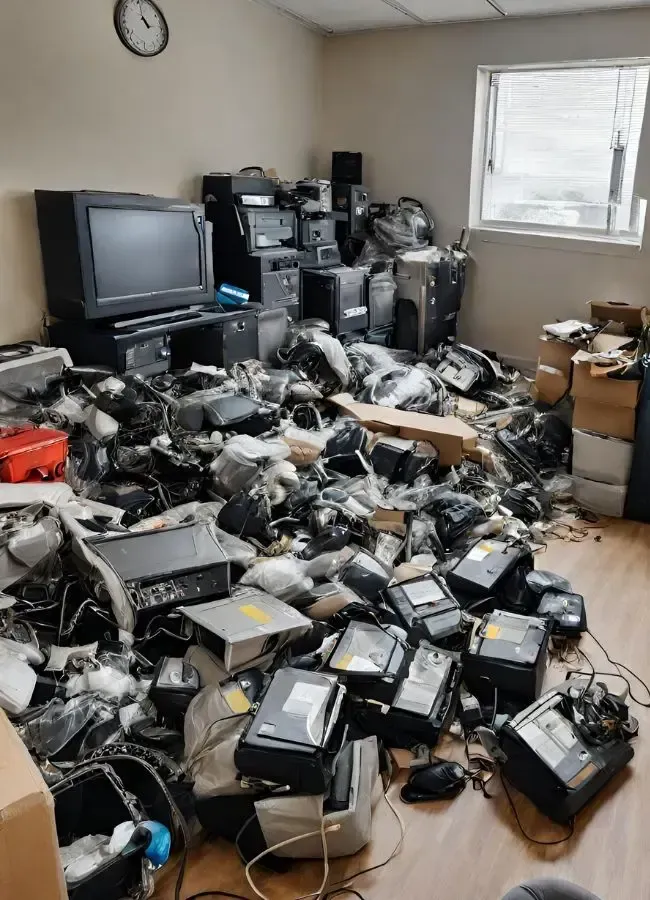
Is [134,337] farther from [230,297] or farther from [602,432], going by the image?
[602,432]

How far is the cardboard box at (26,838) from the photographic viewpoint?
3.79ft

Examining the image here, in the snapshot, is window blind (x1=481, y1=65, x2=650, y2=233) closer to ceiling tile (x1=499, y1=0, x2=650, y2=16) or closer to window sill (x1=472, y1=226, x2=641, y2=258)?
window sill (x1=472, y1=226, x2=641, y2=258)

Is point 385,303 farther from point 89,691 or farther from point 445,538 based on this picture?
point 89,691

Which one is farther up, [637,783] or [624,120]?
[624,120]

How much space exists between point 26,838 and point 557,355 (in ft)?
12.1

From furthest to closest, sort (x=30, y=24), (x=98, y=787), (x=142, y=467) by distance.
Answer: (x=30, y=24) < (x=142, y=467) < (x=98, y=787)

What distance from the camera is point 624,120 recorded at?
4434 millimetres

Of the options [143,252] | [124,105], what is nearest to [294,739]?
[143,252]

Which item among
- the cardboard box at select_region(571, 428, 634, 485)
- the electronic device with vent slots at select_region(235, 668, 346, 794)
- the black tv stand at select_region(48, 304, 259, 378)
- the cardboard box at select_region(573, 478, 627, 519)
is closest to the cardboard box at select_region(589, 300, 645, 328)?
the cardboard box at select_region(571, 428, 634, 485)

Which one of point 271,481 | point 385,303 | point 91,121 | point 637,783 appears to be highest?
point 91,121

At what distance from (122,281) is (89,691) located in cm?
205

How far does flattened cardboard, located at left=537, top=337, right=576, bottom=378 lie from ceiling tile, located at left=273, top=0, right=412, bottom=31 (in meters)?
2.35

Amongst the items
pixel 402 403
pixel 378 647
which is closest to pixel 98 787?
pixel 378 647

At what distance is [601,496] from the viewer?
3.43 m
